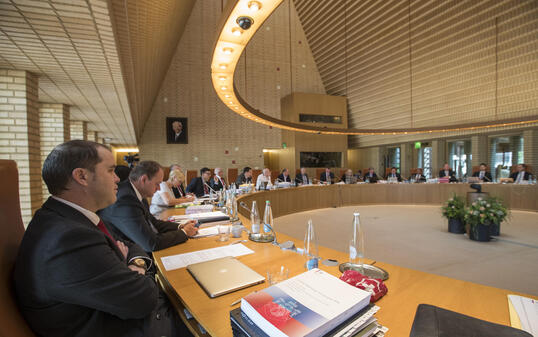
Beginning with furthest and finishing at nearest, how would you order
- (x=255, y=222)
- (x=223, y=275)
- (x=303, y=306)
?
(x=255, y=222) < (x=223, y=275) < (x=303, y=306)

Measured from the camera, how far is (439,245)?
400cm

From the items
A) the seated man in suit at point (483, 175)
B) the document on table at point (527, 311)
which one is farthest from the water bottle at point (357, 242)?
the seated man in suit at point (483, 175)

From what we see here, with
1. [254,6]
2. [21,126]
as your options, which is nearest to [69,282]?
[254,6]

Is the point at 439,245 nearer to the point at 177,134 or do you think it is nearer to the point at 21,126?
the point at 21,126

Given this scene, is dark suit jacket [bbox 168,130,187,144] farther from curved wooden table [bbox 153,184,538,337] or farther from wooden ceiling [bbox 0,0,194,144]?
curved wooden table [bbox 153,184,538,337]

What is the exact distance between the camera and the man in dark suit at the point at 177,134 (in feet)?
34.9

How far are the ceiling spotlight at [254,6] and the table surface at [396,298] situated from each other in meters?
1.61

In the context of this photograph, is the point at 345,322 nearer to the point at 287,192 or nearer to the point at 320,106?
the point at 287,192

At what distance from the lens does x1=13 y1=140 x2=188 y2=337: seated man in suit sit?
0.79 metres

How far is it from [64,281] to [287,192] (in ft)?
20.1

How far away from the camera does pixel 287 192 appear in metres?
6.80

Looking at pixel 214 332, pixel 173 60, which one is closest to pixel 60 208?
pixel 214 332

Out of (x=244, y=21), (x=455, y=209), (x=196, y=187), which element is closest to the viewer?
(x=244, y=21)

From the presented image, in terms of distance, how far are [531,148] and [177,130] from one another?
1247 centimetres
